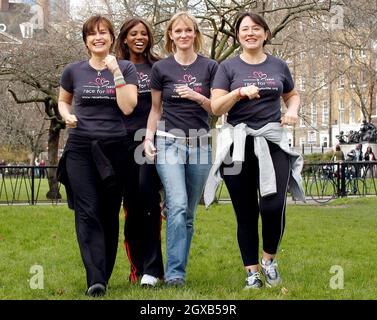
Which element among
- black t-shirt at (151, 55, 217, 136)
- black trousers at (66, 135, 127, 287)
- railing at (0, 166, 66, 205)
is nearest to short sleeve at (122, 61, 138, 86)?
black t-shirt at (151, 55, 217, 136)

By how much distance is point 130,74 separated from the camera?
523cm

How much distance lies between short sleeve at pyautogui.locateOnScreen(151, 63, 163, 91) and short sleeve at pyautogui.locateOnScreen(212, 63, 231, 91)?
0.50 metres

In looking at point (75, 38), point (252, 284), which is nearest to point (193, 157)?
point (252, 284)

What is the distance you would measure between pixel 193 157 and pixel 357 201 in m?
13.3

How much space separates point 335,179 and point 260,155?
15.7m

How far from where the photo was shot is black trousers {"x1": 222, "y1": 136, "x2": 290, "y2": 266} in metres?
5.12

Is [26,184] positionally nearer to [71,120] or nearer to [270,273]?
[71,120]

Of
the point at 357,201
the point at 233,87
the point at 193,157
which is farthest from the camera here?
the point at 357,201

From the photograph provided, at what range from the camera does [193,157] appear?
18.0ft

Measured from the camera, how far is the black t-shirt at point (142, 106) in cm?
561

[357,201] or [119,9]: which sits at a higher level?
[119,9]

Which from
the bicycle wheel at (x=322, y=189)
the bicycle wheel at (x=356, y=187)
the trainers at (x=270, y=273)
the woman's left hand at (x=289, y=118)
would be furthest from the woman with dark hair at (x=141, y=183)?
the bicycle wheel at (x=356, y=187)

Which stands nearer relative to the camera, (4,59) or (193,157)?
(193,157)
